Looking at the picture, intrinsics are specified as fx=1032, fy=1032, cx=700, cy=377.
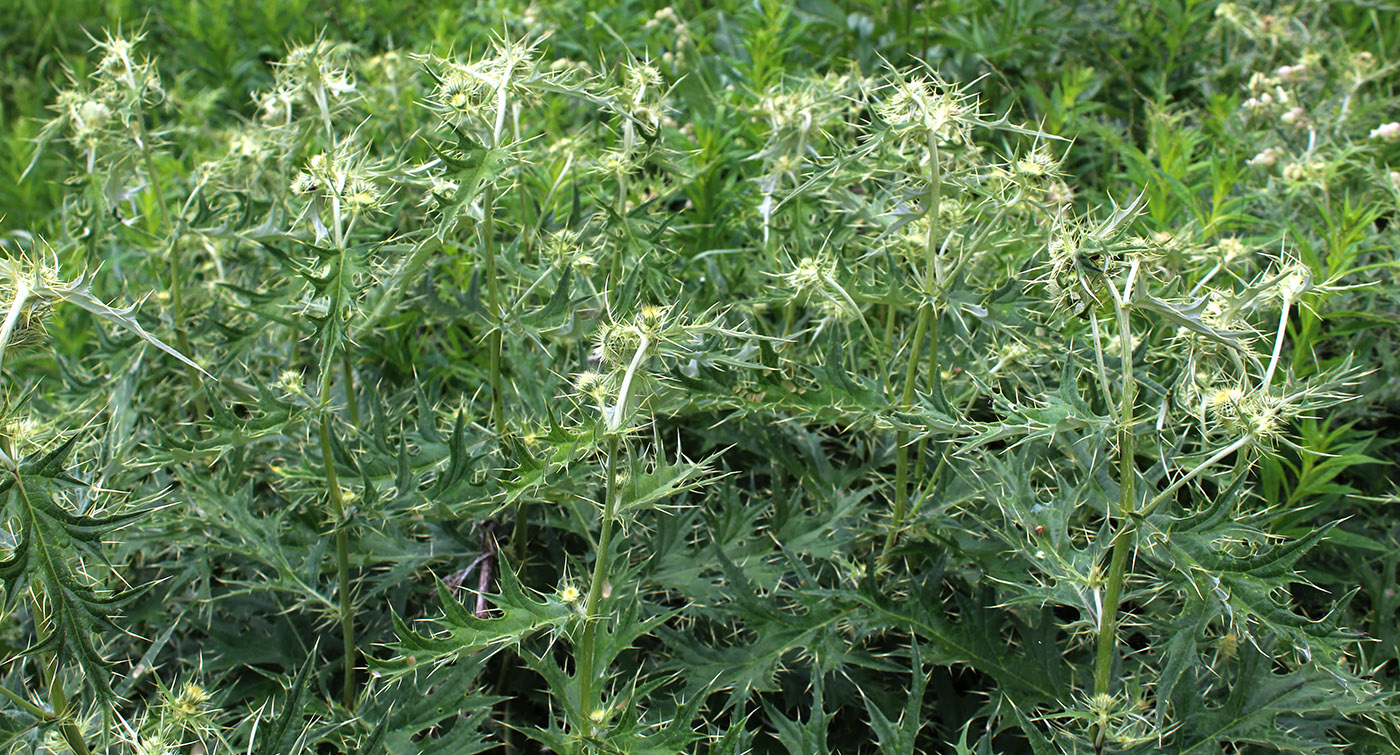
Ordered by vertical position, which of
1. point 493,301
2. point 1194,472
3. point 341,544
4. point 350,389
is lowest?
point 341,544

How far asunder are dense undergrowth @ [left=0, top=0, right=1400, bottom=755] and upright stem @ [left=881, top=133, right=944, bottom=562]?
0.01 m

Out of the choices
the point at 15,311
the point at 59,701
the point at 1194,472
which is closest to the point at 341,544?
the point at 59,701

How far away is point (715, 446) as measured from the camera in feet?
7.48

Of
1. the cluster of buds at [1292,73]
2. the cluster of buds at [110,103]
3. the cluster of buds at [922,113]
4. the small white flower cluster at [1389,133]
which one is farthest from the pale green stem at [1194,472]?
the cluster of buds at [110,103]

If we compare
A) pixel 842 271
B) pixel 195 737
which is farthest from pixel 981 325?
pixel 195 737

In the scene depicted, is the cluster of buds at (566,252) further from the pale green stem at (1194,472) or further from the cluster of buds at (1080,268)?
the pale green stem at (1194,472)

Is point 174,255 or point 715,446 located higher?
point 174,255

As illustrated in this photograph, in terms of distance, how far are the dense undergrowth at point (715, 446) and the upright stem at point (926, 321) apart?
12 millimetres

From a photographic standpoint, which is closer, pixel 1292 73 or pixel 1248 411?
pixel 1248 411

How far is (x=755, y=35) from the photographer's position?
9.29 ft

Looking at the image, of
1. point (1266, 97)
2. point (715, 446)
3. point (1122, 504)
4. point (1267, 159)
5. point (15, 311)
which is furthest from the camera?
point (1266, 97)

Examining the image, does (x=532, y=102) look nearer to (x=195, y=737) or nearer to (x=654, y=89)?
(x=654, y=89)

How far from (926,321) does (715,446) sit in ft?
2.09

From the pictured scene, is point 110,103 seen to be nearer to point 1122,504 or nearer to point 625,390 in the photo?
point 625,390
